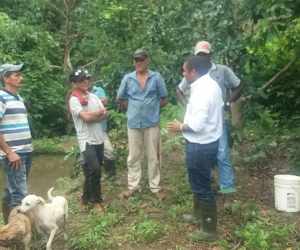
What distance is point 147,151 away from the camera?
5699 millimetres

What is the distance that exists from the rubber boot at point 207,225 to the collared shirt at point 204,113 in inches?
26.4

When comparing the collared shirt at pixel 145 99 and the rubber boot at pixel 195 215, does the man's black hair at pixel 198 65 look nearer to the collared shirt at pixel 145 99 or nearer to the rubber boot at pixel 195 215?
the collared shirt at pixel 145 99

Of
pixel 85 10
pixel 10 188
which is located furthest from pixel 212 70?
pixel 85 10

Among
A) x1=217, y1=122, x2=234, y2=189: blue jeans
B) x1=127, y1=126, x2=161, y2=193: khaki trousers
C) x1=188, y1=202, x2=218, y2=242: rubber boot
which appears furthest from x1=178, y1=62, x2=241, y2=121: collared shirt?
x1=188, y1=202, x2=218, y2=242: rubber boot

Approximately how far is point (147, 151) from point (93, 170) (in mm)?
753

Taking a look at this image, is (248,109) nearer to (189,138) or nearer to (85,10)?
(189,138)

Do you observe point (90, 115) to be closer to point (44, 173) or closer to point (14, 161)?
point (14, 161)

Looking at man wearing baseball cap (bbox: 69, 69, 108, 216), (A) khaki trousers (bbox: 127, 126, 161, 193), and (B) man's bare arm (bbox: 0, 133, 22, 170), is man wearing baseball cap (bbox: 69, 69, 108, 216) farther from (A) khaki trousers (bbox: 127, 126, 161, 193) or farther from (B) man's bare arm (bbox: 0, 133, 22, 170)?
(B) man's bare arm (bbox: 0, 133, 22, 170)

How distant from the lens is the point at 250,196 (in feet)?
18.9

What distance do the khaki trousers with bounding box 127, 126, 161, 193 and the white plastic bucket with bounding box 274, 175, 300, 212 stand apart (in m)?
1.45

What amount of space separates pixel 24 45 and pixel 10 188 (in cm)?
1034

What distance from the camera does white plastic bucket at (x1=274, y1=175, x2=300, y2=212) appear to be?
199 inches

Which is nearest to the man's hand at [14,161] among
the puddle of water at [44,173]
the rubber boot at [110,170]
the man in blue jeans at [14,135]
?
the man in blue jeans at [14,135]

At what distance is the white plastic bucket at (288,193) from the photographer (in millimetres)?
5043
